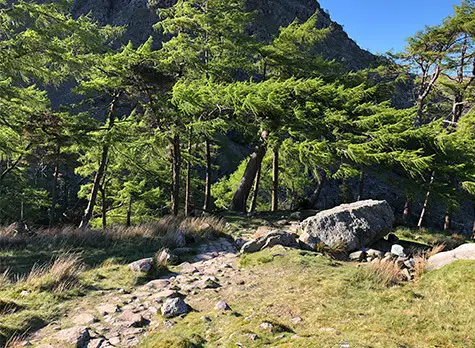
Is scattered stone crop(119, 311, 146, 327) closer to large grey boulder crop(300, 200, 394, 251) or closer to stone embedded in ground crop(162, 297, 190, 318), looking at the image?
stone embedded in ground crop(162, 297, 190, 318)

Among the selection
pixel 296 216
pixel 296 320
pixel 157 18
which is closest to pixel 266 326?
pixel 296 320

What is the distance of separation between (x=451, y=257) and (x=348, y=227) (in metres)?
2.27

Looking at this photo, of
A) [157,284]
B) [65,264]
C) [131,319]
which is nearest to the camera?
[131,319]

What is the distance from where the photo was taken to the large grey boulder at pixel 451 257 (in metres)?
6.09

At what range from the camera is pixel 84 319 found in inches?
184

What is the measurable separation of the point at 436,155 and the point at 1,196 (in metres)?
30.3

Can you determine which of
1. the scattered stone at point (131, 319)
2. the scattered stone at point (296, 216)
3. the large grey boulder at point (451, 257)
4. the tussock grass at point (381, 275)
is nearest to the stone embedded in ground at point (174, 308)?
the scattered stone at point (131, 319)

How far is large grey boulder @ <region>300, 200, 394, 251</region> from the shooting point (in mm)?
7996

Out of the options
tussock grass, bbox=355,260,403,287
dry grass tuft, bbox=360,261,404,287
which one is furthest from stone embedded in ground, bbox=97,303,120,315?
dry grass tuft, bbox=360,261,404,287

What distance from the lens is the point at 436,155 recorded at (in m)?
10.2

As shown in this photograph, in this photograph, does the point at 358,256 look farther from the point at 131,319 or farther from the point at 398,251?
the point at 131,319

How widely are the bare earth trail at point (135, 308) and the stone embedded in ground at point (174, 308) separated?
11 cm

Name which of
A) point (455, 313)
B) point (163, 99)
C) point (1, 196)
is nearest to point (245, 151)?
point (1, 196)

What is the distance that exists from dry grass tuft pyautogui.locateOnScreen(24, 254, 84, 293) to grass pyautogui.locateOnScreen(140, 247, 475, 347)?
235 cm
